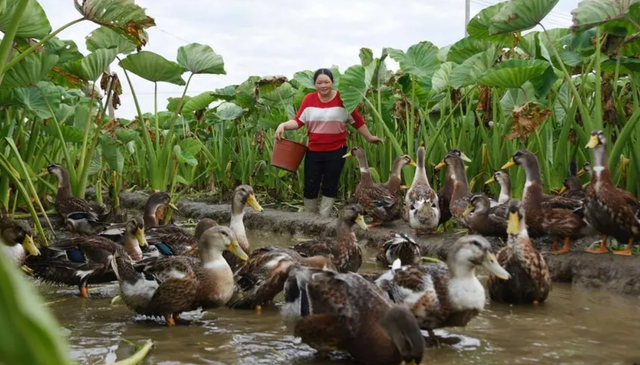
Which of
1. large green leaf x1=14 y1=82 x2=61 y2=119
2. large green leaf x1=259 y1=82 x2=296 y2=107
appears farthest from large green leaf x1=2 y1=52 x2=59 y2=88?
large green leaf x1=259 y1=82 x2=296 y2=107

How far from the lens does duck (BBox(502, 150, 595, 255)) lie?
6488 millimetres

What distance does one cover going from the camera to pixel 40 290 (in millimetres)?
6090

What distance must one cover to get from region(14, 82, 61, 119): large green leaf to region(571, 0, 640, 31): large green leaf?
620 centimetres

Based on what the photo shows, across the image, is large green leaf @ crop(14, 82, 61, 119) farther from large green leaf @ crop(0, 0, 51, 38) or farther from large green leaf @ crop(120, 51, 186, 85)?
large green leaf @ crop(0, 0, 51, 38)

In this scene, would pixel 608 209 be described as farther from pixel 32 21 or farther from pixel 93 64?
pixel 93 64

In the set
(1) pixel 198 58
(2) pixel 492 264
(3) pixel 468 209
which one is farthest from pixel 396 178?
(2) pixel 492 264

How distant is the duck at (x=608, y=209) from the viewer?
19.7ft

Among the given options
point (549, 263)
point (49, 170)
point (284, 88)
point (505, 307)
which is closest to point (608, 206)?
point (549, 263)

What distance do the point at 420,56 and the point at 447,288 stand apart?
6.82 metres

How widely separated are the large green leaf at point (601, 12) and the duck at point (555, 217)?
5.10 ft

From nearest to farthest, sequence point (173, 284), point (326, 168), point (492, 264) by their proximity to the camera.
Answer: point (492, 264), point (173, 284), point (326, 168)

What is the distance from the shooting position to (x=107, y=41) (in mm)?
10016

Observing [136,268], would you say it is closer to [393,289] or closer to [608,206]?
[393,289]

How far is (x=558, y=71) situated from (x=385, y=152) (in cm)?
295
